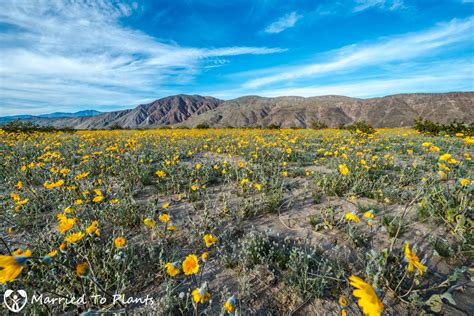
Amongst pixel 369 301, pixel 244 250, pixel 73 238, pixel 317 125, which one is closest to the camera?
pixel 369 301

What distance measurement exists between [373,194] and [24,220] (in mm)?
6072

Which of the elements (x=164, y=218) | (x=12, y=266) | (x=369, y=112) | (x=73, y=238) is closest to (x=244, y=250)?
(x=164, y=218)

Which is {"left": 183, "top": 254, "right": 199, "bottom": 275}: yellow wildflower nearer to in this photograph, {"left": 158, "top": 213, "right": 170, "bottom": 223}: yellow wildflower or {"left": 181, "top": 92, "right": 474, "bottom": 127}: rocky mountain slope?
{"left": 158, "top": 213, "right": 170, "bottom": 223}: yellow wildflower

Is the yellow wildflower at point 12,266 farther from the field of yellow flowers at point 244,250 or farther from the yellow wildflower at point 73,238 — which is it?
the yellow wildflower at point 73,238

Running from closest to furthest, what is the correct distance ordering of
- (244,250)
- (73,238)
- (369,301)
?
(369,301) → (73,238) → (244,250)

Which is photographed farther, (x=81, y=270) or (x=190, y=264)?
(x=190, y=264)

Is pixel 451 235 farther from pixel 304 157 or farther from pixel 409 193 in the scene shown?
pixel 304 157

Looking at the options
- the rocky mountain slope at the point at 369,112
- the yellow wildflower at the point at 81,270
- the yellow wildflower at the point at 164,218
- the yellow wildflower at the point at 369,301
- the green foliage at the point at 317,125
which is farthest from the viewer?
the rocky mountain slope at the point at 369,112

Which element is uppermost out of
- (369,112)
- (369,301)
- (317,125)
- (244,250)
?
(369,112)

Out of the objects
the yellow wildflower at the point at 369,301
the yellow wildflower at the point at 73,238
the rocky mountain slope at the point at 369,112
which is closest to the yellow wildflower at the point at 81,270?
the yellow wildflower at the point at 73,238

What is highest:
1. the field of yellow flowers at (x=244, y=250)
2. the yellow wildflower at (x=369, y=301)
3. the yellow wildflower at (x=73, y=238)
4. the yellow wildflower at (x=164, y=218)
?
the yellow wildflower at (x=73, y=238)

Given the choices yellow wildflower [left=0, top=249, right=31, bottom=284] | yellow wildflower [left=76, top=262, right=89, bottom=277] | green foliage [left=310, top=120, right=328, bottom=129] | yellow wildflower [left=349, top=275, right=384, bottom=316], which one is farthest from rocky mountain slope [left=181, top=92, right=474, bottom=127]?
yellow wildflower [left=0, top=249, right=31, bottom=284]

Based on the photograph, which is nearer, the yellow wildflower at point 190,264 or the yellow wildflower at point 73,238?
the yellow wildflower at point 190,264

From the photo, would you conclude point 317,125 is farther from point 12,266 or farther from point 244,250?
point 12,266
